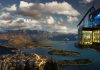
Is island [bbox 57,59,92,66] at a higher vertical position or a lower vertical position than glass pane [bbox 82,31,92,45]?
lower

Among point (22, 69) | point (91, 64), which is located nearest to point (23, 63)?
point (22, 69)

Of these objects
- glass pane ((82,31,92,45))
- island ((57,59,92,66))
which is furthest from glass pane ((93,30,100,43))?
island ((57,59,92,66))

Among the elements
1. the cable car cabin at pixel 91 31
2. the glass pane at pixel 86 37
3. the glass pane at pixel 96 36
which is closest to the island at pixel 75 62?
the cable car cabin at pixel 91 31

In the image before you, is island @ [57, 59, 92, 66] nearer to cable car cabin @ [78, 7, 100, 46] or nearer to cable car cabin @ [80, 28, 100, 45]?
cable car cabin @ [78, 7, 100, 46]

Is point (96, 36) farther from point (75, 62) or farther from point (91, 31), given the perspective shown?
point (75, 62)

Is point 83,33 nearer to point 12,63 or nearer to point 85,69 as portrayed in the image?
point 12,63

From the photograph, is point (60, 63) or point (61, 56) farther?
point (61, 56)

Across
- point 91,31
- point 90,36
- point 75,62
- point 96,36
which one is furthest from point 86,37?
point 75,62

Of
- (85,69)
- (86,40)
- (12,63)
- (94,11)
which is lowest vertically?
(85,69)
